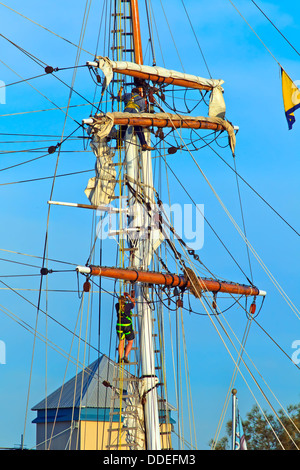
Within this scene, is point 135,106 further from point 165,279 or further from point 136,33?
point 165,279

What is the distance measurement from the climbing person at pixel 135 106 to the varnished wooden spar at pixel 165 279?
451cm

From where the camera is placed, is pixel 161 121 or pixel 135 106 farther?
pixel 135 106

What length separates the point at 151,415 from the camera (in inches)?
1257

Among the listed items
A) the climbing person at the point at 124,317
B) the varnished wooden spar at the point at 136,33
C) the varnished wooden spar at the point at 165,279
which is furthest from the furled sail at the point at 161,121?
the climbing person at the point at 124,317

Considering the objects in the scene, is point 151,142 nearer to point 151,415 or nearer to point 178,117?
point 178,117

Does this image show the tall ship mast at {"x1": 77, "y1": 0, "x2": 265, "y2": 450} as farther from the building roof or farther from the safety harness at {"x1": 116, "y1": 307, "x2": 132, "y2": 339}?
the building roof

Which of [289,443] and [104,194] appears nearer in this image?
[104,194]

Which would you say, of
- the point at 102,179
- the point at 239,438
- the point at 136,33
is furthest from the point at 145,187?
the point at 239,438

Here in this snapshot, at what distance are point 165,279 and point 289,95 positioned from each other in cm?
697

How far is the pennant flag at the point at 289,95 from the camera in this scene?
97.9 ft

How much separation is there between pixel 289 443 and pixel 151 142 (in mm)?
13610

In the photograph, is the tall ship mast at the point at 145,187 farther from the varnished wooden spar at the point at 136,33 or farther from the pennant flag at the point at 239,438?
the pennant flag at the point at 239,438

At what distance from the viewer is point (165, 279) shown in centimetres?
3284
